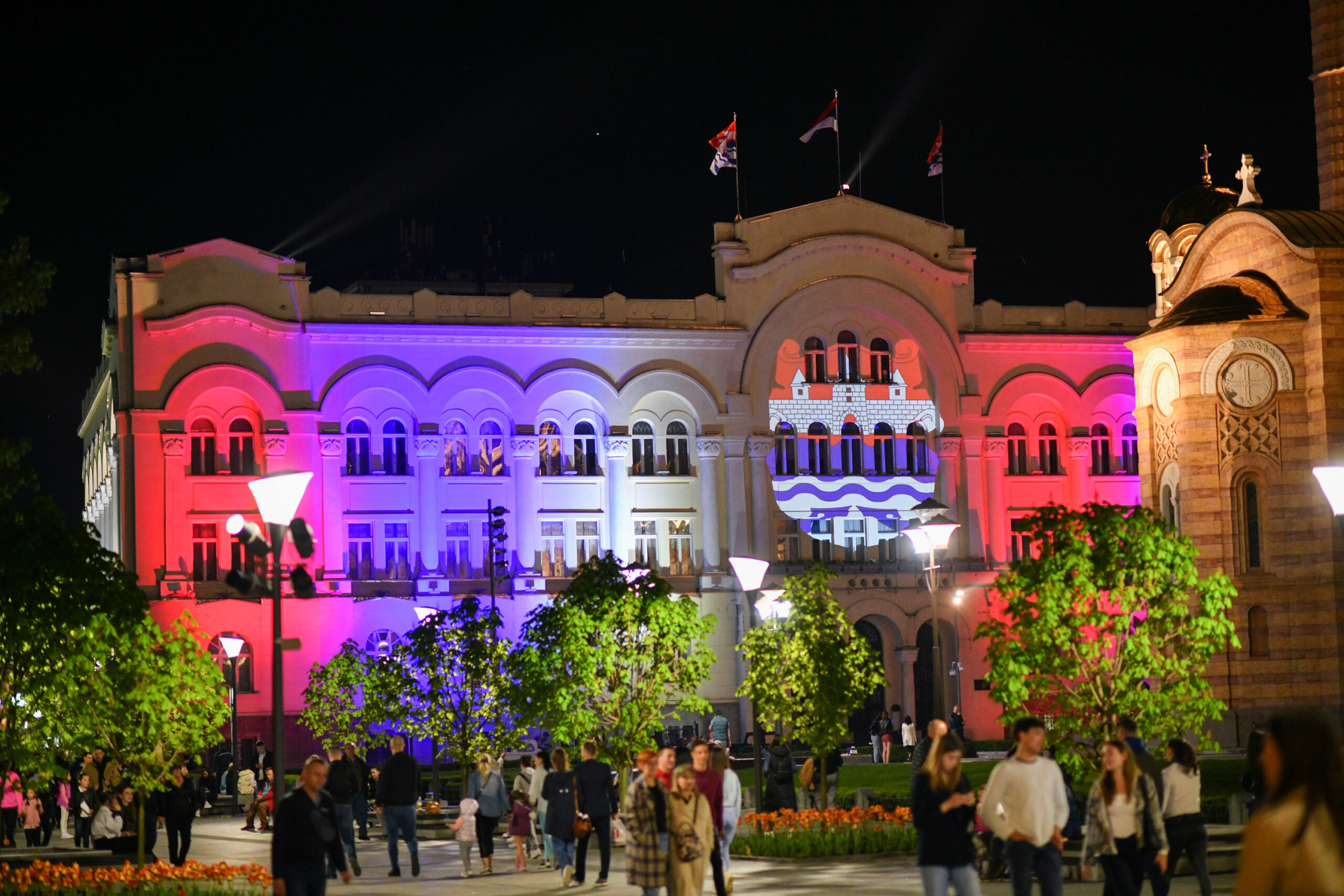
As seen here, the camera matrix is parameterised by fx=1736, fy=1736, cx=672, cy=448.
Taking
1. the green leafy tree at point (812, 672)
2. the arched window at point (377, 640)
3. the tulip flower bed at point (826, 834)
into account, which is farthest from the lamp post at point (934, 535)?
the arched window at point (377, 640)

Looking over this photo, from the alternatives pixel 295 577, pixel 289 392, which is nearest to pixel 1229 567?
pixel 295 577

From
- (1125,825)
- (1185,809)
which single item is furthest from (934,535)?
(1125,825)

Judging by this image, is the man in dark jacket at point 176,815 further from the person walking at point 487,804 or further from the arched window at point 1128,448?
the arched window at point 1128,448

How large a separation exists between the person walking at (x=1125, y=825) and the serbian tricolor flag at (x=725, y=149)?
4340 cm

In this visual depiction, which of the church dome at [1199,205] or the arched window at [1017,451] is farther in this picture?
the arched window at [1017,451]

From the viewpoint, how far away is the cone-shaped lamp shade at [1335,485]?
1870 cm

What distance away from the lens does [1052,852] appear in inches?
543

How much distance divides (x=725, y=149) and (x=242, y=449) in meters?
18.4

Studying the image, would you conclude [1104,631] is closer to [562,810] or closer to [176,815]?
[562,810]

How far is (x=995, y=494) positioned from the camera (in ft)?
201

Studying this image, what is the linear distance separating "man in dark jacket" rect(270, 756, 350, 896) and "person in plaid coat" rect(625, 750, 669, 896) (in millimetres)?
2620

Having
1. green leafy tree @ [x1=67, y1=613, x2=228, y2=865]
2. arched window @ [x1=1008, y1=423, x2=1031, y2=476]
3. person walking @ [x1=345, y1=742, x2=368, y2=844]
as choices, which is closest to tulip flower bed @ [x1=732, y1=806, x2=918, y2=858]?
person walking @ [x1=345, y1=742, x2=368, y2=844]

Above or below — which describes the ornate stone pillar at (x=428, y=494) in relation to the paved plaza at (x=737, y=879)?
above

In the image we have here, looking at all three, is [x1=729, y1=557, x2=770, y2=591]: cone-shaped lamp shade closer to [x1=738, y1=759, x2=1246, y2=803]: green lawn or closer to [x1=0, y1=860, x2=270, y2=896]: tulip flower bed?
[x1=738, y1=759, x2=1246, y2=803]: green lawn
